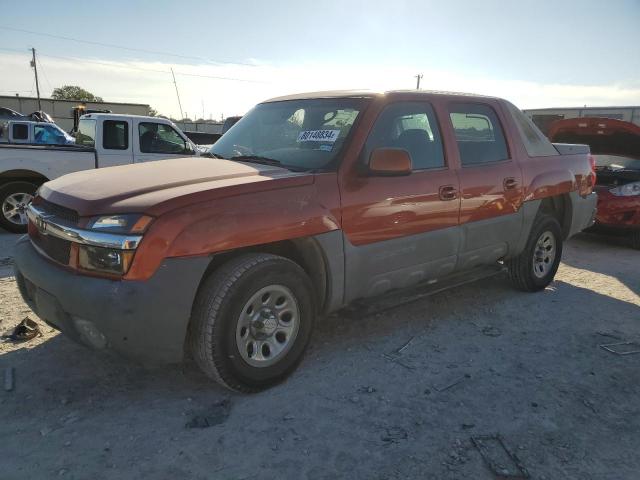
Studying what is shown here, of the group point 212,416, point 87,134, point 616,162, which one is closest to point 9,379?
point 212,416

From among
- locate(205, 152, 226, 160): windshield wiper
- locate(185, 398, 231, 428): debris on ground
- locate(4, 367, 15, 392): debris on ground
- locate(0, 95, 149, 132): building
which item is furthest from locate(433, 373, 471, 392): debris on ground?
locate(0, 95, 149, 132): building

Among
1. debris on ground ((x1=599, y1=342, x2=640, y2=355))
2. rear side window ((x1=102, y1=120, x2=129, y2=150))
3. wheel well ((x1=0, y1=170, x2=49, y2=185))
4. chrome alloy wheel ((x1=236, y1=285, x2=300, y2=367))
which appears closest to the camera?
chrome alloy wheel ((x1=236, y1=285, x2=300, y2=367))

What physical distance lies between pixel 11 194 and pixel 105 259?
19.4 feet

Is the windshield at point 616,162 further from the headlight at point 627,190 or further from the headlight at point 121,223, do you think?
the headlight at point 121,223

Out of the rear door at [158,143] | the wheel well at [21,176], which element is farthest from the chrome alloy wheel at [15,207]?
the rear door at [158,143]

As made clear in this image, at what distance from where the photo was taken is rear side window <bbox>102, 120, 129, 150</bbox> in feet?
27.3

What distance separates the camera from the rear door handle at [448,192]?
3885 millimetres

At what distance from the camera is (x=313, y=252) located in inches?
129

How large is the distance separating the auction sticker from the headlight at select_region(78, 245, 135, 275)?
1.58 m

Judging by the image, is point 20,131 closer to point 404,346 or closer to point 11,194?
point 11,194

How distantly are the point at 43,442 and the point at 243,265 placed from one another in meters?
1.36

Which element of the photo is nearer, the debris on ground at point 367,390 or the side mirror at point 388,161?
the debris on ground at point 367,390

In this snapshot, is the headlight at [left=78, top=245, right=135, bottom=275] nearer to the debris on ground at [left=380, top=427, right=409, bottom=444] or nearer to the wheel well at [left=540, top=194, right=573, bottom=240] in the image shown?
the debris on ground at [left=380, top=427, right=409, bottom=444]

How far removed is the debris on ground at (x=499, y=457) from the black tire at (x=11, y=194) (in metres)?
7.33
